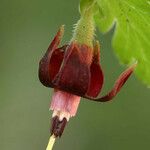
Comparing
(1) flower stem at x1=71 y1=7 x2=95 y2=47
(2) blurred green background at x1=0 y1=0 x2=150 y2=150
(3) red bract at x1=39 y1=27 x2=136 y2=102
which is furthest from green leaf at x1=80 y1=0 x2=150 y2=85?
(2) blurred green background at x1=0 y1=0 x2=150 y2=150

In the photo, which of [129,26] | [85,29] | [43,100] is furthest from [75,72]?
[43,100]

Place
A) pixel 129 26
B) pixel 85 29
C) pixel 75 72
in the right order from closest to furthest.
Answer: pixel 75 72 → pixel 85 29 → pixel 129 26

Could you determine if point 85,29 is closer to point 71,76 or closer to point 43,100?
point 71,76

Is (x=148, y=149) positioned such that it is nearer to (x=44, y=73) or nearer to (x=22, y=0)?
(x=22, y=0)

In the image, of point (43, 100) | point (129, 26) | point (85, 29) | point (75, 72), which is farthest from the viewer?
point (43, 100)

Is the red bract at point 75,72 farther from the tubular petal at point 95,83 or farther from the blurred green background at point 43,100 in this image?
the blurred green background at point 43,100

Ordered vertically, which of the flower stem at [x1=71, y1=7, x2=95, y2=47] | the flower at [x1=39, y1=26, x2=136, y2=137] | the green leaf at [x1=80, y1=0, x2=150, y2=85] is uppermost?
the green leaf at [x1=80, y1=0, x2=150, y2=85]

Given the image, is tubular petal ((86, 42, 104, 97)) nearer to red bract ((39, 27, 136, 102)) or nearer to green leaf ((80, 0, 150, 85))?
red bract ((39, 27, 136, 102))
